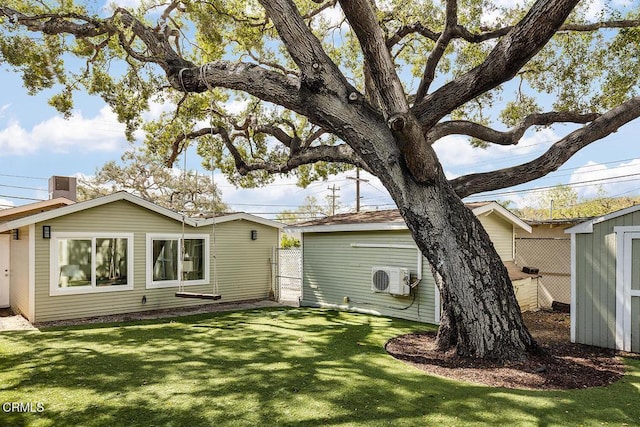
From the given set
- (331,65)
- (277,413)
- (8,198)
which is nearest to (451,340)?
(277,413)

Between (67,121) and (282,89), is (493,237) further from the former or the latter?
(67,121)

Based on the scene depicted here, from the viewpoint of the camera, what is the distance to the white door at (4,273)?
10035mm

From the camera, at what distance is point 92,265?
8758 millimetres

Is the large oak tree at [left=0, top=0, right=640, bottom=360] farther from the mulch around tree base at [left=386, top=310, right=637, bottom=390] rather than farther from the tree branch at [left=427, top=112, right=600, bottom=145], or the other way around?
the mulch around tree base at [left=386, top=310, right=637, bottom=390]

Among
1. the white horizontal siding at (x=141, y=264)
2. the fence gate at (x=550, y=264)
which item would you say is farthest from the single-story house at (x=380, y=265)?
the white horizontal siding at (x=141, y=264)

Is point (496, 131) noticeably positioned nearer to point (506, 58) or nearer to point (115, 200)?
point (506, 58)

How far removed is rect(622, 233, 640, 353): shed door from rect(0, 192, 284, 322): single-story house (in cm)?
691

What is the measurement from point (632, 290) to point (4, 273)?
1336 centimetres

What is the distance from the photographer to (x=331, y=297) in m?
10.3

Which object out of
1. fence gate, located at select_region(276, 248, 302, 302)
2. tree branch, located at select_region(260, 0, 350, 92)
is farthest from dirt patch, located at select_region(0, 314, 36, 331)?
tree branch, located at select_region(260, 0, 350, 92)

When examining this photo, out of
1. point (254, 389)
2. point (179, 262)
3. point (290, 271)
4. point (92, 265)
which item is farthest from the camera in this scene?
point (290, 271)

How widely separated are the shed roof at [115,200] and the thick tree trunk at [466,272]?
13.9 feet

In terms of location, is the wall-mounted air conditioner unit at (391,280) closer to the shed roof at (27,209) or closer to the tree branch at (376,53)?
the tree branch at (376,53)

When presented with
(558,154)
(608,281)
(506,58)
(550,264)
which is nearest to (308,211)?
(550,264)
